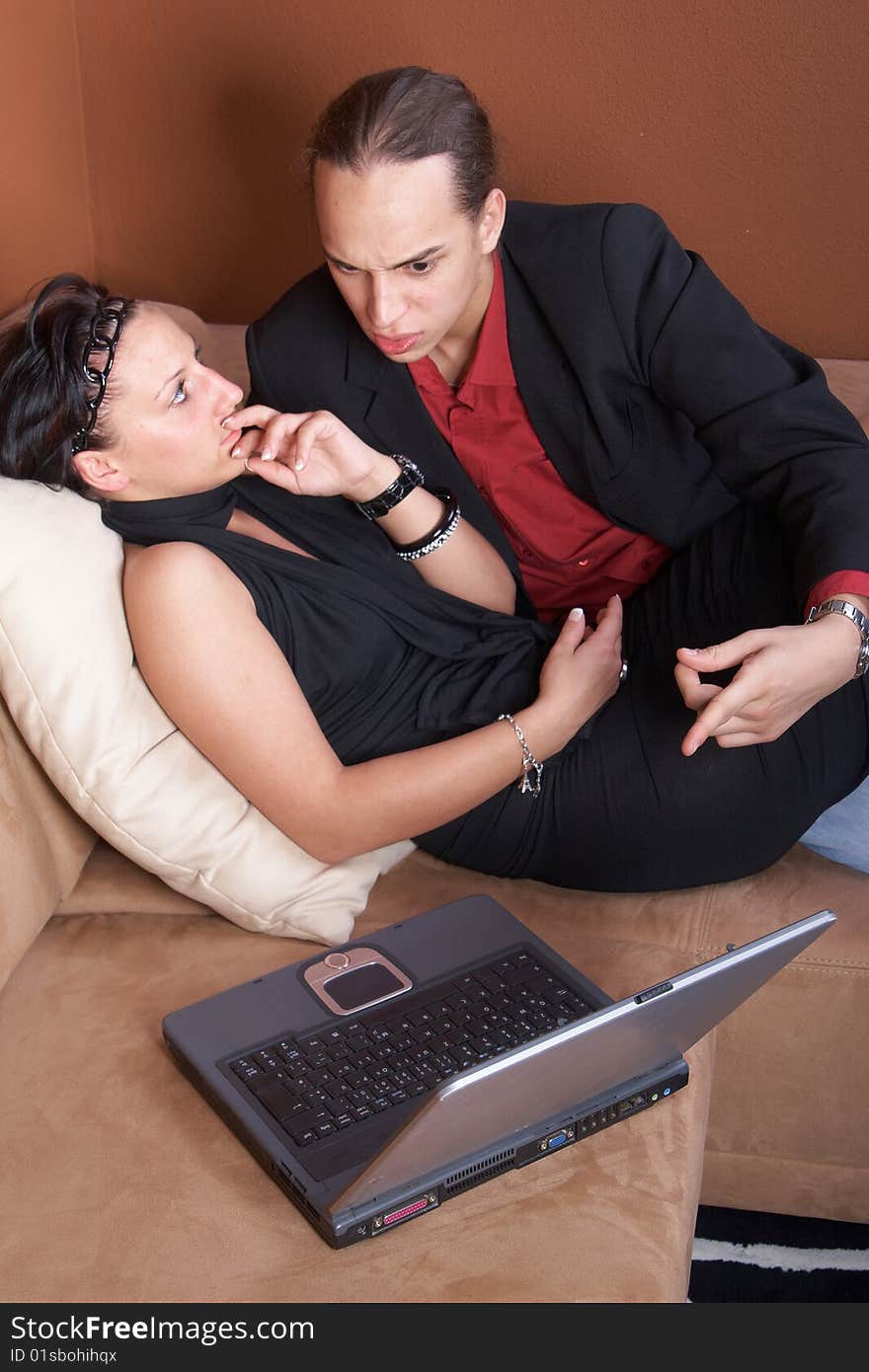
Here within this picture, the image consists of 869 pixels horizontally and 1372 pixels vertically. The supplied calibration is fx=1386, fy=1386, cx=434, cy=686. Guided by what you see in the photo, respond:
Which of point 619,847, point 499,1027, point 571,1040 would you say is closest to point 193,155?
point 619,847

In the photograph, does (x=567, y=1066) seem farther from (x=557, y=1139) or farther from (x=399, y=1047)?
(x=399, y=1047)

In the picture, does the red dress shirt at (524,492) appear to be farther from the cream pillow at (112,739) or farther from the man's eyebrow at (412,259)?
the cream pillow at (112,739)

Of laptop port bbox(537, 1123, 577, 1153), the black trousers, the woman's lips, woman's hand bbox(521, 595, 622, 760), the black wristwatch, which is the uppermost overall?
the woman's lips

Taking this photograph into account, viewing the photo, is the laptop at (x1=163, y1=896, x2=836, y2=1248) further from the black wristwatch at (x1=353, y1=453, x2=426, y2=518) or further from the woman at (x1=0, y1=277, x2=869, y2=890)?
the black wristwatch at (x1=353, y1=453, x2=426, y2=518)

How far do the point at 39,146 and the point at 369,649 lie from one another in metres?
1.21

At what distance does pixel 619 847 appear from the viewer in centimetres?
174

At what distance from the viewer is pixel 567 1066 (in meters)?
1.18

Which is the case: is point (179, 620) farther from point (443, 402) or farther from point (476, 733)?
point (443, 402)

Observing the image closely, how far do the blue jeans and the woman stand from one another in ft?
0.11

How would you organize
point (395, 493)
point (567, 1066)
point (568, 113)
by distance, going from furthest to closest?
point (568, 113), point (395, 493), point (567, 1066)

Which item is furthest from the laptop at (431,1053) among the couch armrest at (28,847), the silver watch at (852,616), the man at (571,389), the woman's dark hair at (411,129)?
the woman's dark hair at (411,129)

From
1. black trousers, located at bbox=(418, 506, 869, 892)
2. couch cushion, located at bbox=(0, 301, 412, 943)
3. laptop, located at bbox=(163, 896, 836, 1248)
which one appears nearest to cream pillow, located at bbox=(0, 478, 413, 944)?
couch cushion, located at bbox=(0, 301, 412, 943)

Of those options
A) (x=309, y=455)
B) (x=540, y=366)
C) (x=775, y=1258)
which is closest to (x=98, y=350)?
(x=309, y=455)

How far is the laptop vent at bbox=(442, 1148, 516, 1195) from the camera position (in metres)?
1.28
